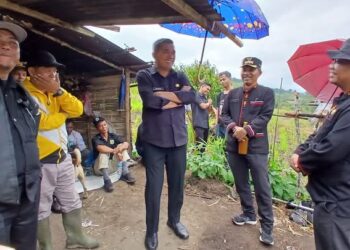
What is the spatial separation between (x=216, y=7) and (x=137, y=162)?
193 inches

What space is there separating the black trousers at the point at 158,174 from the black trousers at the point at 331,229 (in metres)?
1.52

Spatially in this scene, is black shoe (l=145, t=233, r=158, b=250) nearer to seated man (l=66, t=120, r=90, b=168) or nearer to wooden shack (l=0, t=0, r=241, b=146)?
wooden shack (l=0, t=0, r=241, b=146)

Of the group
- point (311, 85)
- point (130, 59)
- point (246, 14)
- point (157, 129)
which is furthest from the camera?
point (130, 59)

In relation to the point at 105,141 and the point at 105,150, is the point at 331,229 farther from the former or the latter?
the point at 105,141

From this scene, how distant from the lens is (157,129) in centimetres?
319

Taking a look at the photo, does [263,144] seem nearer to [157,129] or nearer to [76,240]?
[157,129]

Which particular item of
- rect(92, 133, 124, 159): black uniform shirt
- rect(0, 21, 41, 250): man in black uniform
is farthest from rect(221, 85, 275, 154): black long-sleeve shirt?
rect(92, 133, 124, 159): black uniform shirt

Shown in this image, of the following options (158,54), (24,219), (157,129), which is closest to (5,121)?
(24,219)

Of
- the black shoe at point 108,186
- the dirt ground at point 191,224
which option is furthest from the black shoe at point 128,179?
the black shoe at point 108,186

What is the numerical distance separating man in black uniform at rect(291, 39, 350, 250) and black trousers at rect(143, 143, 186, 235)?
4.63 ft

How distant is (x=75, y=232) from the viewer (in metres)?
3.23

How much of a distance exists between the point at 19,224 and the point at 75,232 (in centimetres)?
128

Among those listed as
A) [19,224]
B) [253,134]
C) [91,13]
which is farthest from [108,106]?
[19,224]

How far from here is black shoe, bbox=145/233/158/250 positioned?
3.25m
